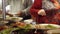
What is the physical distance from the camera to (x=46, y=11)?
93 centimetres

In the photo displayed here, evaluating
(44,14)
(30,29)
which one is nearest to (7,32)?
(30,29)

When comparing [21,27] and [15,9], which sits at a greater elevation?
[15,9]

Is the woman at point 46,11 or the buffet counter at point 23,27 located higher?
the woman at point 46,11

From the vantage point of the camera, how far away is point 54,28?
0.91 metres

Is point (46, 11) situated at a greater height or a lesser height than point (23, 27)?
greater

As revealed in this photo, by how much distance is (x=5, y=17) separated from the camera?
95 centimetres

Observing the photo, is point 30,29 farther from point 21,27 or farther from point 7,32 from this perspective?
point 7,32

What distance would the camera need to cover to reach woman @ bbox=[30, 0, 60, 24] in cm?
92

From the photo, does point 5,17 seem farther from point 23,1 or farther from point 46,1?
point 46,1

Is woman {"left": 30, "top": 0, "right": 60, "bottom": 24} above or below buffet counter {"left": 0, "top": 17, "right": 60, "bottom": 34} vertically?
above

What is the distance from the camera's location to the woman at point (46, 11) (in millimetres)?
918

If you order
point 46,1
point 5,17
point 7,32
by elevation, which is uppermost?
point 46,1

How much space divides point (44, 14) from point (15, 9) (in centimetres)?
24

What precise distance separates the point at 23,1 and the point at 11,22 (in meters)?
0.20
